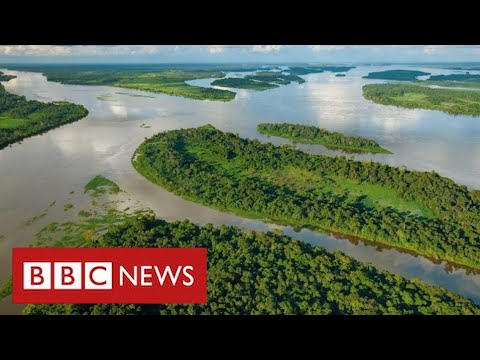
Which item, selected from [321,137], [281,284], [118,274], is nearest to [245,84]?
[321,137]

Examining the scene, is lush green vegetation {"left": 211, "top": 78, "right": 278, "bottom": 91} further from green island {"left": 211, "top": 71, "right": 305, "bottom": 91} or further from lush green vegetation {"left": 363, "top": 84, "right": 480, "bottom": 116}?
lush green vegetation {"left": 363, "top": 84, "right": 480, "bottom": 116}

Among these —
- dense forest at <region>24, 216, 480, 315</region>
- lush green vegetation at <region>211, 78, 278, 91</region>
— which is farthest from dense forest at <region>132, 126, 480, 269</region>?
lush green vegetation at <region>211, 78, 278, 91</region>

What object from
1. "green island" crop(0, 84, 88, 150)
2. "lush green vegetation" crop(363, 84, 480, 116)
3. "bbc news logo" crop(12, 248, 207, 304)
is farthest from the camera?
"lush green vegetation" crop(363, 84, 480, 116)

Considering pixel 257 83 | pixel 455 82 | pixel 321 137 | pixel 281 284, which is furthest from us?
pixel 455 82

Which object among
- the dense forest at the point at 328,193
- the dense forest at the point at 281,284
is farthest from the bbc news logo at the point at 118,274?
the dense forest at the point at 328,193

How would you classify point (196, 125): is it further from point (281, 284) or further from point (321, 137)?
point (281, 284)
